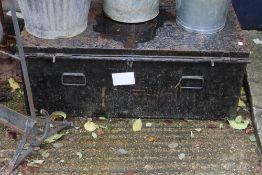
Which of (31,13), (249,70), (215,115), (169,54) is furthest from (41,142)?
(249,70)

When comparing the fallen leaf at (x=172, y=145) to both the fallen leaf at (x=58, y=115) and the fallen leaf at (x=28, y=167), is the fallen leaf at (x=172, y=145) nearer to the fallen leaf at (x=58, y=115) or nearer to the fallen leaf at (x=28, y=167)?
the fallen leaf at (x=58, y=115)

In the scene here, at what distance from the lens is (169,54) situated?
3.17m

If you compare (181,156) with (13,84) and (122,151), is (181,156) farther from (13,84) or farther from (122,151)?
(13,84)

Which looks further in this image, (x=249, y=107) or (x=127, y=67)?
(x=249, y=107)

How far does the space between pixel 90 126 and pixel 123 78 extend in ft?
1.63

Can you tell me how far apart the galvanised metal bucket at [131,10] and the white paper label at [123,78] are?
1.52 feet

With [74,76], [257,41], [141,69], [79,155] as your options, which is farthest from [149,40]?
[257,41]

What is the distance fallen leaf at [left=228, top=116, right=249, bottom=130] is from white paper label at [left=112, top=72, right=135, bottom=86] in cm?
90

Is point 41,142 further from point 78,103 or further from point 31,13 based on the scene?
point 31,13

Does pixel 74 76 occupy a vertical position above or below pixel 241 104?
above

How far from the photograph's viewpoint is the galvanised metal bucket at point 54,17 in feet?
9.98

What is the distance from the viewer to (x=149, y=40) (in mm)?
3246

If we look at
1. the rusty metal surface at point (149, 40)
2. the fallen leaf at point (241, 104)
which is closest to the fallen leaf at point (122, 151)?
the rusty metal surface at point (149, 40)

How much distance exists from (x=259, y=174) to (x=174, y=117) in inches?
31.4
